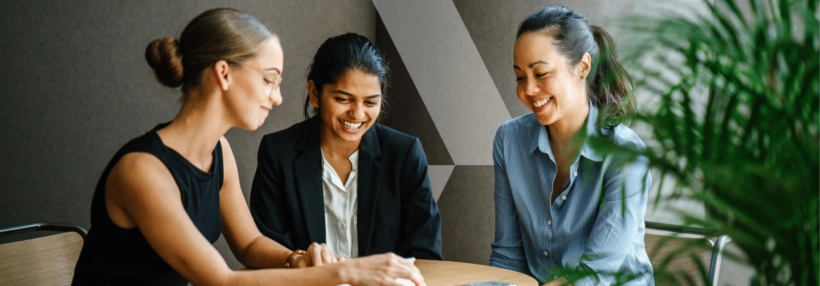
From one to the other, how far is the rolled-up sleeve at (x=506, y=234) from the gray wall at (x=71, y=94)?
1.40 metres

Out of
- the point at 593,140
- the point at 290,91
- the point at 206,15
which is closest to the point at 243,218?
the point at 206,15

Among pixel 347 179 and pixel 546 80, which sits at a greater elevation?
pixel 546 80

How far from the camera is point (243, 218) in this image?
2.05m

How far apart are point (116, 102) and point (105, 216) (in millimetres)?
1813

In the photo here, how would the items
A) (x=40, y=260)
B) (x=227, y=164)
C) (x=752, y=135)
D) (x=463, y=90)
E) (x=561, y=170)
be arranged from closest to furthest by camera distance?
1. (x=752, y=135)
2. (x=227, y=164)
3. (x=40, y=260)
4. (x=561, y=170)
5. (x=463, y=90)

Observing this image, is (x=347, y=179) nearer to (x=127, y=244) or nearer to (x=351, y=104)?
(x=351, y=104)

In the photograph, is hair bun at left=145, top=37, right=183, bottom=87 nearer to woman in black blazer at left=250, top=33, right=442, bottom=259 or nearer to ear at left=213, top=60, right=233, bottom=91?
ear at left=213, top=60, right=233, bottom=91

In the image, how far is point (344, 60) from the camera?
94.5 inches

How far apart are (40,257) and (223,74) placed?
922 mm

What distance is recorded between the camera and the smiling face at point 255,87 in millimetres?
1760

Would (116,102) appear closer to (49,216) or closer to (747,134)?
(49,216)

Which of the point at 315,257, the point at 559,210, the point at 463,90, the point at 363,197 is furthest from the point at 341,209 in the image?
the point at 463,90

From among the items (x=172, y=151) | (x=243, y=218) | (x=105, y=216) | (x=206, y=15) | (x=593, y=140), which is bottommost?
(x=243, y=218)

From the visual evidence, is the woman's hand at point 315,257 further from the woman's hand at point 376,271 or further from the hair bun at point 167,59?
the hair bun at point 167,59
